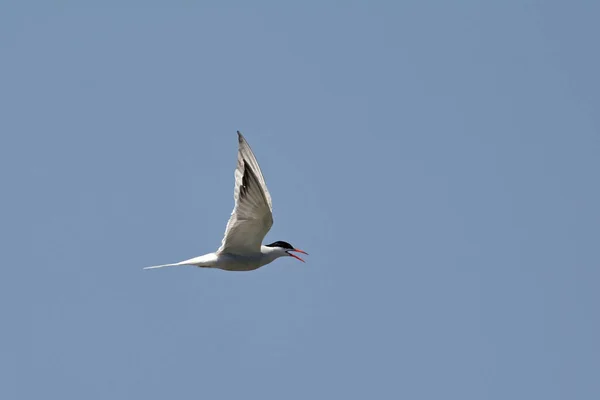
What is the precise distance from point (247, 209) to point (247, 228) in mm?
459

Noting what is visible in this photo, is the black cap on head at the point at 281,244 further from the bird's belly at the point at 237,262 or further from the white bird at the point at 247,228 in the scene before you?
the bird's belly at the point at 237,262

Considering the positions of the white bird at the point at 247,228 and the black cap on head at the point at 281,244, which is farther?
the black cap on head at the point at 281,244

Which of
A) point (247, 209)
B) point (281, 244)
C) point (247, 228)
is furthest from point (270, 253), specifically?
point (247, 209)

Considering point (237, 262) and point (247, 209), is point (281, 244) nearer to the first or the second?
point (237, 262)

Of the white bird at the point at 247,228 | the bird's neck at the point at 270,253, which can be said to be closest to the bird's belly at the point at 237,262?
the white bird at the point at 247,228

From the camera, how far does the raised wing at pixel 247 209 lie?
1641cm

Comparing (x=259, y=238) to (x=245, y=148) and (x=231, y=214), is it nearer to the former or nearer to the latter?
(x=231, y=214)

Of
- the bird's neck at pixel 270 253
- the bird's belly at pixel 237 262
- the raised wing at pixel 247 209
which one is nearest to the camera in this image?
the raised wing at pixel 247 209

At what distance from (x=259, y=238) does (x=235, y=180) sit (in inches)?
41.9

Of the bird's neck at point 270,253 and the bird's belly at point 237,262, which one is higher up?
the bird's neck at point 270,253

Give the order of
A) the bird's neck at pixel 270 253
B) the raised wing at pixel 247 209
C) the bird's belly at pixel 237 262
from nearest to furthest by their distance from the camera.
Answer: the raised wing at pixel 247 209 < the bird's belly at pixel 237 262 < the bird's neck at pixel 270 253

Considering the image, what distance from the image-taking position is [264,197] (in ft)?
53.9

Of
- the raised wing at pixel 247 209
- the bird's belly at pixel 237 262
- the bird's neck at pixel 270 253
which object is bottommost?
the bird's belly at pixel 237 262

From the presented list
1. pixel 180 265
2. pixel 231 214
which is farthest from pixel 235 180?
pixel 180 265
